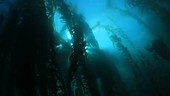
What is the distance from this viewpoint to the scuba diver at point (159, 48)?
48.2ft

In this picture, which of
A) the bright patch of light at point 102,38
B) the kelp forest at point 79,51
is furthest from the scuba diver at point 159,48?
the bright patch of light at point 102,38

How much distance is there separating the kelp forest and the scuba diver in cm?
6

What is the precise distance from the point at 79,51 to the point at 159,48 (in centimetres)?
711

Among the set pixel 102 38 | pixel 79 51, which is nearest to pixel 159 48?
pixel 102 38

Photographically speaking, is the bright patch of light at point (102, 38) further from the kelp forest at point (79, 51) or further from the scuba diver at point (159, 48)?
the scuba diver at point (159, 48)

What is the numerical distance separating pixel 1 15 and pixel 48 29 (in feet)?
7.58

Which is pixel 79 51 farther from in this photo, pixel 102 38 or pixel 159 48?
pixel 159 48

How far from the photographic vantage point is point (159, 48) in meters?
14.8

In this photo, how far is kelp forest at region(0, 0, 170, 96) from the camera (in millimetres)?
8742

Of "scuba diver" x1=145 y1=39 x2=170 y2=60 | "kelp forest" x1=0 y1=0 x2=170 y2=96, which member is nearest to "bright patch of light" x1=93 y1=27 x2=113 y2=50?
"kelp forest" x1=0 y1=0 x2=170 y2=96

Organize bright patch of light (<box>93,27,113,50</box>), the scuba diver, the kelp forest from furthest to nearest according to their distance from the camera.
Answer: the scuba diver, bright patch of light (<box>93,27,113,50</box>), the kelp forest

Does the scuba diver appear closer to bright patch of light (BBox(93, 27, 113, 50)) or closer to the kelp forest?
the kelp forest

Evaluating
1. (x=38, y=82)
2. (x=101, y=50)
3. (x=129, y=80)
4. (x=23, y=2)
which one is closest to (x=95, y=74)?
(x=101, y=50)

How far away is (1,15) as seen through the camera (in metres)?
9.90
